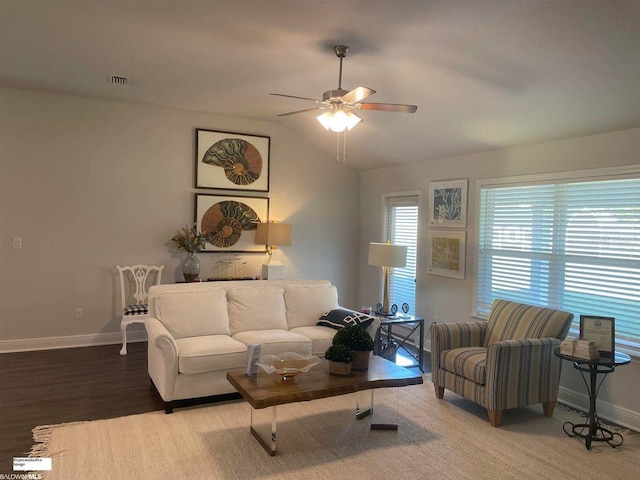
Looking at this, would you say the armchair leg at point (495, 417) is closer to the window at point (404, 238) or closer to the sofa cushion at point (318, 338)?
the sofa cushion at point (318, 338)

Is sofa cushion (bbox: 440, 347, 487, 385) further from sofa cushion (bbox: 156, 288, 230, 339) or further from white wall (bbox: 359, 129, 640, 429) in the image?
sofa cushion (bbox: 156, 288, 230, 339)

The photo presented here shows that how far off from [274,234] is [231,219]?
24.1 inches

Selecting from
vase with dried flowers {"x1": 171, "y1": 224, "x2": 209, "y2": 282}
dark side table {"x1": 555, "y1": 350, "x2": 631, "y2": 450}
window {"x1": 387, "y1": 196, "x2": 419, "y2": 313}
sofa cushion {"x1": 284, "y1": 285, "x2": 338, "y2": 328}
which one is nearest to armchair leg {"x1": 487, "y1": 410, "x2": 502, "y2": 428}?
dark side table {"x1": 555, "y1": 350, "x2": 631, "y2": 450}

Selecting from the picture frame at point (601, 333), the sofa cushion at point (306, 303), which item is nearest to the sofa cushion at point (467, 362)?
the picture frame at point (601, 333)

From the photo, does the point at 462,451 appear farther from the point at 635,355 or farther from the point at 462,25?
the point at 462,25

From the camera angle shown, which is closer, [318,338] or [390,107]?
[390,107]

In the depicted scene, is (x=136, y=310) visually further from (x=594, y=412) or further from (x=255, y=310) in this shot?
(x=594, y=412)

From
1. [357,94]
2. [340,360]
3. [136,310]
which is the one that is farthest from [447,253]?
[136,310]

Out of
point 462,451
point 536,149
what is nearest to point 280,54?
point 536,149

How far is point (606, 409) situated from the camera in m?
3.99

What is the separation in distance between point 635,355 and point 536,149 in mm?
2000

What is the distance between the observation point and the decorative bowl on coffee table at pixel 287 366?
3264 mm

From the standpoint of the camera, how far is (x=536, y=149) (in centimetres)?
470

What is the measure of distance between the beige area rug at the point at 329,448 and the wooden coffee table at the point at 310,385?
200 mm
